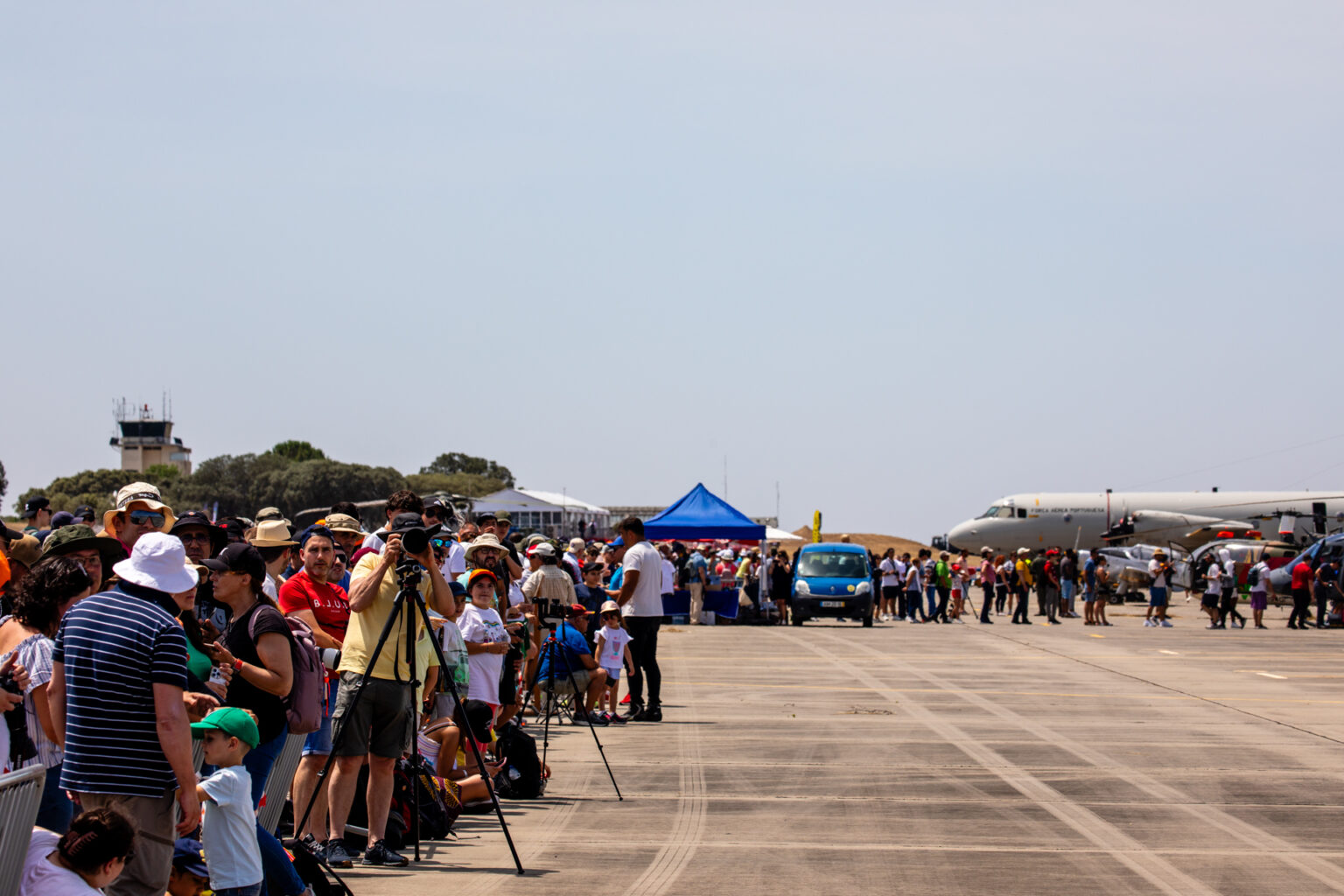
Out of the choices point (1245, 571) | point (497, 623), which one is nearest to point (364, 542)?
point (497, 623)

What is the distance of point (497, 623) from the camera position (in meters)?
9.77

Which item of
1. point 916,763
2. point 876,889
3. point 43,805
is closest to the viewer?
point 43,805

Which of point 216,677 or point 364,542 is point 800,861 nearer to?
point 216,677

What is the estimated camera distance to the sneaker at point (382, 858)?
7.17 m

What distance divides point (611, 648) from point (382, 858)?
21.0 ft

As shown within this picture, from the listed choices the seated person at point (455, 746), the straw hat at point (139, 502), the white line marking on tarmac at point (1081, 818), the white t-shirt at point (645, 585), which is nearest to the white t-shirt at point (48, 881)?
the straw hat at point (139, 502)

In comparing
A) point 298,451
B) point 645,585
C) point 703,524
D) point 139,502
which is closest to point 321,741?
point 139,502

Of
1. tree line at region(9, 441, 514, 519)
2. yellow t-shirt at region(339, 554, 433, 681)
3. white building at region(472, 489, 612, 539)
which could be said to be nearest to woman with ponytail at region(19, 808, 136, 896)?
yellow t-shirt at region(339, 554, 433, 681)

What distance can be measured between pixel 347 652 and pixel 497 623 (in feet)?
7.76

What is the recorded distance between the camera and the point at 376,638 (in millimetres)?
7457

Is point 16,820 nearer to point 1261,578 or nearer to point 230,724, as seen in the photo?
point 230,724

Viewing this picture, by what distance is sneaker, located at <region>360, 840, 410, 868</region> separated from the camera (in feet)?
23.5

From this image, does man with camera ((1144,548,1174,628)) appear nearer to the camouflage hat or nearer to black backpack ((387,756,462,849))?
black backpack ((387,756,462,849))

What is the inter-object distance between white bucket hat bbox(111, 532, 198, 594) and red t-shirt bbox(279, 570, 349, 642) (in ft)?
9.72
